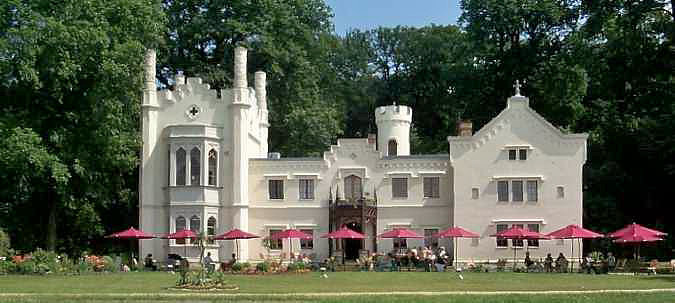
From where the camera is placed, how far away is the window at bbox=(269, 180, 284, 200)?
49.5 metres

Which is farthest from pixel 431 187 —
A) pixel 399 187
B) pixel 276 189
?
pixel 276 189

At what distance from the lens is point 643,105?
53500mm

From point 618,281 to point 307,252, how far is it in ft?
62.0

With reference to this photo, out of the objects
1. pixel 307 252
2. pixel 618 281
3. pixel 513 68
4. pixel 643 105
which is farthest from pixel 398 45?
pixel 618 281

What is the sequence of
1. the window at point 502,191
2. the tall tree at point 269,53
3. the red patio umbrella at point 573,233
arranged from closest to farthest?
1. the red patio umbrella at point 573,233
2. the window at point 502,191
3. the tall tree at point 269,53

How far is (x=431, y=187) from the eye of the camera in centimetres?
4847

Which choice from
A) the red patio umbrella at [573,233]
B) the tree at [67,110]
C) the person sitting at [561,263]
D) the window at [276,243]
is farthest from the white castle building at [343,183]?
the person sitting at [561,263]

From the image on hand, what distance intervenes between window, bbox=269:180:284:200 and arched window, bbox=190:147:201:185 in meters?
3.79

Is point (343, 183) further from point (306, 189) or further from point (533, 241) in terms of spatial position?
point (533, 241)

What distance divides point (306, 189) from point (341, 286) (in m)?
18.7

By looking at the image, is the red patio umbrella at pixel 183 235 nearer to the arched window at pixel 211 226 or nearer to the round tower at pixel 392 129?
the arched window at pixel 211 226

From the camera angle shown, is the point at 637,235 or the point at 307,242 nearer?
the point at 637,235

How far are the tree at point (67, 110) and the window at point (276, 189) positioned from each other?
6.83m

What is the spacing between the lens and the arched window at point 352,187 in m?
48.7
